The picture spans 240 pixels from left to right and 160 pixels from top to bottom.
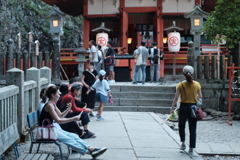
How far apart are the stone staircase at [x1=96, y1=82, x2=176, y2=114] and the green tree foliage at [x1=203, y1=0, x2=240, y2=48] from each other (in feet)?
8.57

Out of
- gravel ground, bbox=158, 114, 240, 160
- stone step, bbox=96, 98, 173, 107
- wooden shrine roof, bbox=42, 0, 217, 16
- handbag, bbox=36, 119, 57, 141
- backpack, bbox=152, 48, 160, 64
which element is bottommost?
gravel ground, bbox=158, 114, 240, 160

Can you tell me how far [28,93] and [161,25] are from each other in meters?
15.2

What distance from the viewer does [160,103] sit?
15.0m

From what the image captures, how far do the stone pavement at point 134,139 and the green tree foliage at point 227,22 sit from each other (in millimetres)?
4420

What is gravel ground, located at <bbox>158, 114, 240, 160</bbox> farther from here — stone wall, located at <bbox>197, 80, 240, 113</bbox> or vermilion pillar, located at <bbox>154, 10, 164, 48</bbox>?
vermilion pillar, located at <bbox>154, 10, 164, 48</bbox>

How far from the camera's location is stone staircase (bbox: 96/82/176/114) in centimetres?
1474

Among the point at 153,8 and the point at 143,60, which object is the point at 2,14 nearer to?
the point at 153,8

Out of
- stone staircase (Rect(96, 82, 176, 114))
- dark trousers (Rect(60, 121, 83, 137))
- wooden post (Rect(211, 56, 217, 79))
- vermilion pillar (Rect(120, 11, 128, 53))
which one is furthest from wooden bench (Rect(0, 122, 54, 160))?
vermilion pillar (Rect(120, 11, 128, 53))

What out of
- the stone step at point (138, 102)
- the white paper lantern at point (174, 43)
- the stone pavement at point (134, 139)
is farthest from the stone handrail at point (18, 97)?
the white paper lantern at point (174, 43)

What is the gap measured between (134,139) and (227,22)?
25.3ft

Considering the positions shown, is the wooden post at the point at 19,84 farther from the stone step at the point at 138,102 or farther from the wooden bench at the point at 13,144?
the stone step at the point at 138,102

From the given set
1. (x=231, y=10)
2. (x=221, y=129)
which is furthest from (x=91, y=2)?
(x=221, y=129)

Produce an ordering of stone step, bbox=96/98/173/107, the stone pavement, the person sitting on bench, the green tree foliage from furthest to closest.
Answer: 1. stone step, bbox=96/98/173/107
2. the green tree foliage
3. the person sitting on bench
4. the stone pavement

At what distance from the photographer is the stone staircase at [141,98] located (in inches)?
580
